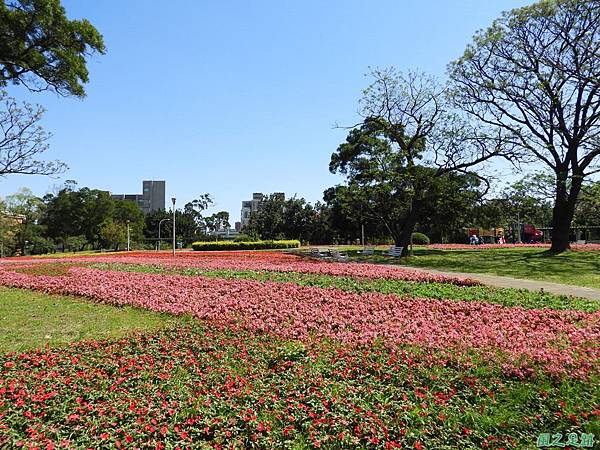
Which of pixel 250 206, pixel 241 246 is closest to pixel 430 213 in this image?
pixel 241 246

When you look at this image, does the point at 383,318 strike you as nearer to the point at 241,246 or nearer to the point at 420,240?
the point at 241,246

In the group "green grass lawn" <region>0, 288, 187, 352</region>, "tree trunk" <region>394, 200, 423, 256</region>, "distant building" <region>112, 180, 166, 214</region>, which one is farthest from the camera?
"distant building" <region>112, 180, 166, 214</region>

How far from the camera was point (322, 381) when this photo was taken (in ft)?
14.0

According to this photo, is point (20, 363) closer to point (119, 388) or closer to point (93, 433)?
point (119, 388)

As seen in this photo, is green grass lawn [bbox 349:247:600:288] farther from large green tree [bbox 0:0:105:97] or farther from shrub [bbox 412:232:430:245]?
shrub [bbox 412:232:430:245]

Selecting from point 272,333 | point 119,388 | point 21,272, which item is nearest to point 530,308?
point 272,333

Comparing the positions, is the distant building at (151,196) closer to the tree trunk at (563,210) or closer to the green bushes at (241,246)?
the green bushes at (241,246)

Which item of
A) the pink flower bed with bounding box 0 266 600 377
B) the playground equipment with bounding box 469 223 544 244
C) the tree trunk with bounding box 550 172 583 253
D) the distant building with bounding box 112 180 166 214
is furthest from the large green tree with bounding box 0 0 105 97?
the distant building with bounding box 112 180 166 214

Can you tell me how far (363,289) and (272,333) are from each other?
402cm

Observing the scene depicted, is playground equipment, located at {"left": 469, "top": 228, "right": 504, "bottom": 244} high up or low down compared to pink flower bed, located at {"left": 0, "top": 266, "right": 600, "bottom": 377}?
up

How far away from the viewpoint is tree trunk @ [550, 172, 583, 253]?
20.7m

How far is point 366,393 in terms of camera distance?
4.03 metres

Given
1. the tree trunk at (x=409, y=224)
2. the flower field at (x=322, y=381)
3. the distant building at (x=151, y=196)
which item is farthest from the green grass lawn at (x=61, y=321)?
the distant building at (x=151, y=196)

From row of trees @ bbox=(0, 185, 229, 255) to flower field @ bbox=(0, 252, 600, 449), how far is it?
134 feet
